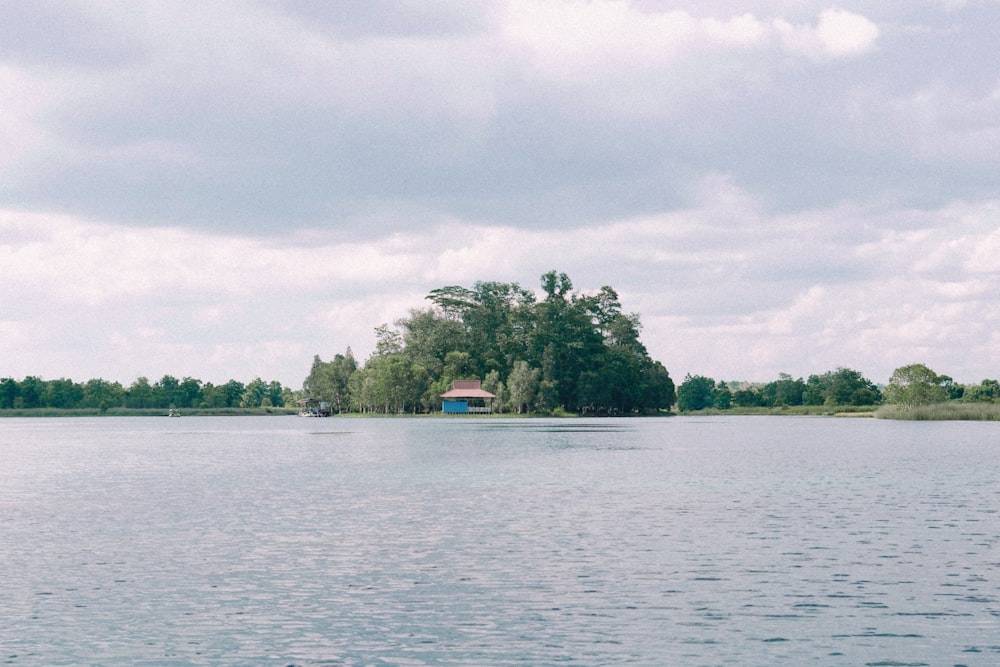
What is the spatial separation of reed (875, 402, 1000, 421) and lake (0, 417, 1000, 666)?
11095 cm

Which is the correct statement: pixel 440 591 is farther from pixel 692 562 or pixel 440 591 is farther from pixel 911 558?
pixel 911 558

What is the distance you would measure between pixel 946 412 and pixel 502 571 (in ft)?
514

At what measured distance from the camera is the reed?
6225 inches

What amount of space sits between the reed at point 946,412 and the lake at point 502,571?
110952 mm

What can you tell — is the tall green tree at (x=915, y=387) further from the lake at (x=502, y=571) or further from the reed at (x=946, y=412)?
the lake at (x=502, y=571)

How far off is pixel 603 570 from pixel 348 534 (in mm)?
10781

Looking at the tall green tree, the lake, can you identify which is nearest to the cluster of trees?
the tall green tree

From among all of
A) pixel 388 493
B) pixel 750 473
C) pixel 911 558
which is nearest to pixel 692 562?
pixel 911 558

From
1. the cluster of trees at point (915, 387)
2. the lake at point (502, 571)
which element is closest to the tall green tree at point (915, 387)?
the cluster of trees at point (915, 387)

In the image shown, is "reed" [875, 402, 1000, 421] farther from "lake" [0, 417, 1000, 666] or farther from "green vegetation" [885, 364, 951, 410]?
"lake" [0, 417, 1000, 666]

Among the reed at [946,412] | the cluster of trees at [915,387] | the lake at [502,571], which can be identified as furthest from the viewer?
the cluster of trees at [915,387]

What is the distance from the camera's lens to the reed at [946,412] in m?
158

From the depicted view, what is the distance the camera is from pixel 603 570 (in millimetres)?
26438

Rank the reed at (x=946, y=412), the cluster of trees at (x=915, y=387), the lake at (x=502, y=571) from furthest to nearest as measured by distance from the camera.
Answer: the cluster of trees at (x=915, y=387) < the reed at (x=946, y=412) < the lake at (x=502, y=571)
